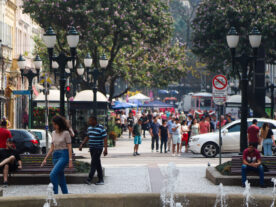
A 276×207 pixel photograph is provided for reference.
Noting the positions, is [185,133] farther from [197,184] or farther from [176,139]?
[197,184]

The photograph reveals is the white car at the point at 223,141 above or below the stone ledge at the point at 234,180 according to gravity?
above

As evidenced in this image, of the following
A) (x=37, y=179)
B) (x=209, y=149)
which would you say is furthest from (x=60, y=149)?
(x=209, y=149)

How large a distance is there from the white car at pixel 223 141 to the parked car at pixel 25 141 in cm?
641

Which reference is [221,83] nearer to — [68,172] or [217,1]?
[68,172]

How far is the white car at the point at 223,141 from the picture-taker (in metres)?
30.0

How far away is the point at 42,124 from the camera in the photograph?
39.9m

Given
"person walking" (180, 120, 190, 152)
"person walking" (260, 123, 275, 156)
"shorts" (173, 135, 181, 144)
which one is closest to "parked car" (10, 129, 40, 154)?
"shorts" (173, 135, 181, 144)

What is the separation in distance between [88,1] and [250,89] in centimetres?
1126

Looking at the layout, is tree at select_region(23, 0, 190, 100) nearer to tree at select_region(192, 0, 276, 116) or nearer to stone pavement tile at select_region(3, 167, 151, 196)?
tree at select_region(192, 0, 276, 116)

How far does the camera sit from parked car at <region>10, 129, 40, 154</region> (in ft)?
90.4

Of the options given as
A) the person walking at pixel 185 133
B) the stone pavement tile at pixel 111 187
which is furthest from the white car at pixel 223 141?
the stone pavement tile at pixel 111 187

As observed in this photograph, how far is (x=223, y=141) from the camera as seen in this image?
30.0 metres

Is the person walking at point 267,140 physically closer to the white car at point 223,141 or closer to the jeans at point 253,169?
the white car at point 223,141

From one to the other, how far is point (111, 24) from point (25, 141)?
709 inches
